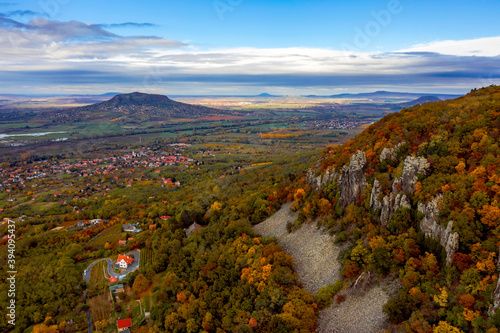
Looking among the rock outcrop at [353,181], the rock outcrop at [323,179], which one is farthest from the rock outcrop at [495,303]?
the rock outcrop at [323,179]

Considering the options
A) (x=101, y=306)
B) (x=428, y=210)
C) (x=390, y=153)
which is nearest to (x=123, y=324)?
(x=101, y=306)

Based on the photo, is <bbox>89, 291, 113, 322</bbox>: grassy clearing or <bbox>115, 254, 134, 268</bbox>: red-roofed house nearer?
<bbox>89, 291, 113, 322</bbox>: grassy clearing

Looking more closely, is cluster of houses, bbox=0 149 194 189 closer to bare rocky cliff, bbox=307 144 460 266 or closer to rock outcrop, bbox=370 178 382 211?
bare rocky cliff, bbox=307 144 460 266

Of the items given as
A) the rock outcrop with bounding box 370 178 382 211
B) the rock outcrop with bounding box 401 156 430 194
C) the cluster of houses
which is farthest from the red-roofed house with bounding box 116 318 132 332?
the cluster of houses

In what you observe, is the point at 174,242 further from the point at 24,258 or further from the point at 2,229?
the point at 2,229

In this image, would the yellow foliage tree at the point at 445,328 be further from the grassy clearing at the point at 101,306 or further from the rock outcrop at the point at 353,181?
the grassy clearing at the point at 101,306

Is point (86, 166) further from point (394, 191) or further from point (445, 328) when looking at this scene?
point (445, 328)
